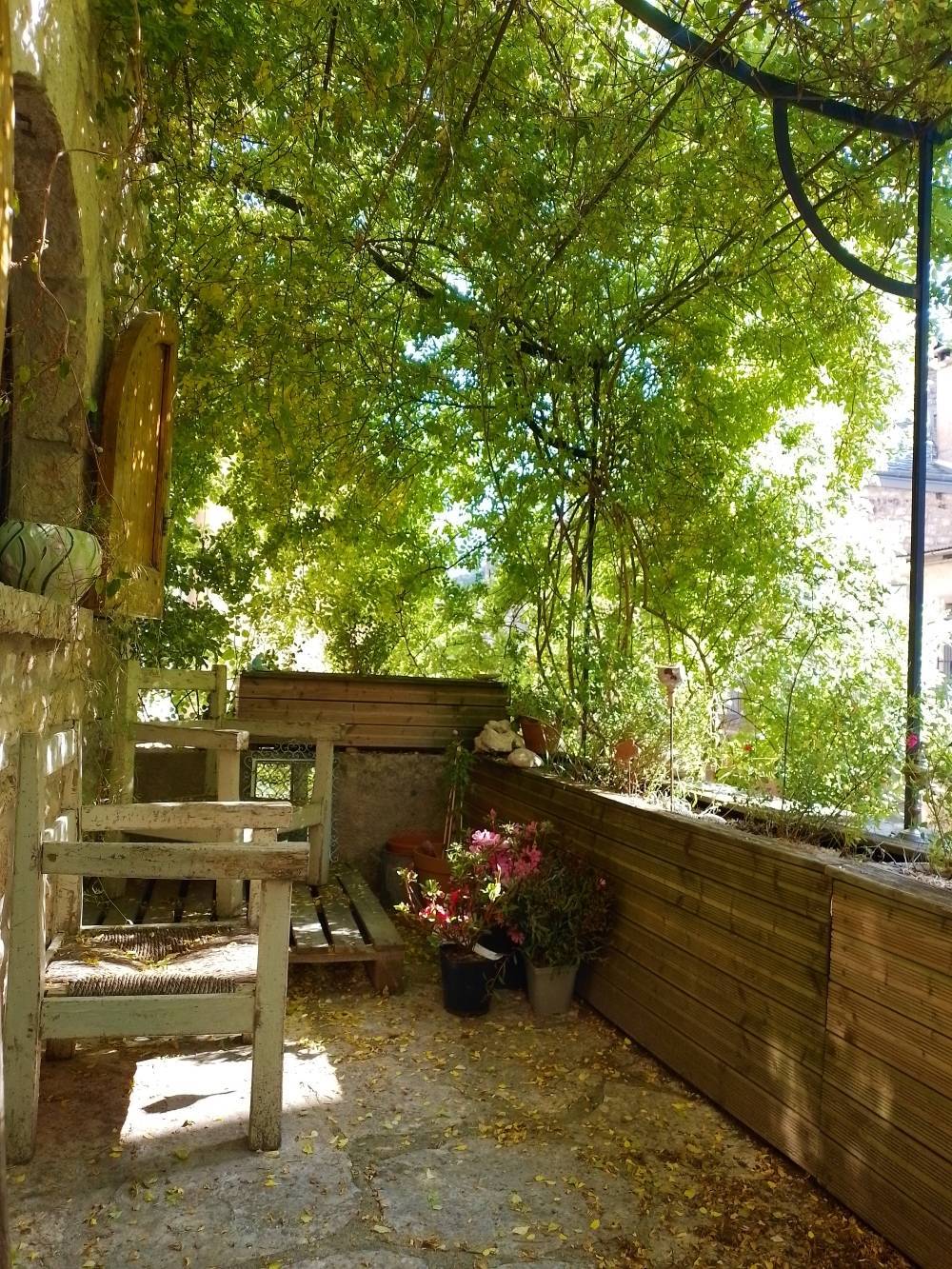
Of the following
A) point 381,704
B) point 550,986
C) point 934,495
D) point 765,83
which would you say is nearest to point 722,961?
point 550,986

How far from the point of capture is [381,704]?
17.9 feet

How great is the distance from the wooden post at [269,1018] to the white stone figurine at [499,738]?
2.57 m

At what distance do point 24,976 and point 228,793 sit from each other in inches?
53.8

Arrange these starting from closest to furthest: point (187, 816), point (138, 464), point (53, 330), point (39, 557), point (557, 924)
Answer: point (39, 557) < point (187, 816) < point (53, 330) < point (138, 464) < point (557, 924)

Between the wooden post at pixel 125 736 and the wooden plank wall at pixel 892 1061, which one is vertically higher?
the wooden post at pixel 125 736

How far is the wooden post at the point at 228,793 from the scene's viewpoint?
375 cm

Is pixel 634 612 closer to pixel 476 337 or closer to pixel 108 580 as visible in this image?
pixel 476 337

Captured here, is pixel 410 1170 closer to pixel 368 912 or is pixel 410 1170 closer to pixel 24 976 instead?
pixel 24 976

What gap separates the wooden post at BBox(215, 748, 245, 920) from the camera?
375 cm

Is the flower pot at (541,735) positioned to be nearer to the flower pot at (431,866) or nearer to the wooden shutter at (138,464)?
the flower pot at (431,866)

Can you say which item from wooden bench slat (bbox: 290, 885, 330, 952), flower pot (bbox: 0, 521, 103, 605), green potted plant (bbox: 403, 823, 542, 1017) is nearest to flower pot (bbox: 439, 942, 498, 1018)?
green potted plant (bbox: 403, 823, 542, 1017)

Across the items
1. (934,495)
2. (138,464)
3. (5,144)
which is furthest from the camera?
(934,495)

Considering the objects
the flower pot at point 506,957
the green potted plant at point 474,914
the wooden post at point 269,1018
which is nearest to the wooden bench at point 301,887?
the green potted plant at point 474,914

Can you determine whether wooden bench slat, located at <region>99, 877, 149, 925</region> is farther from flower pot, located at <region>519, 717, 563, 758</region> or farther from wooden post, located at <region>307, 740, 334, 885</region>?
flower pot, located at <region>519, 717, 563, 758</region>
